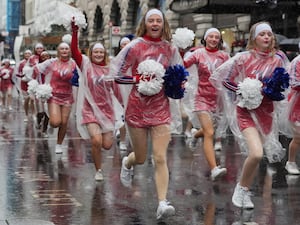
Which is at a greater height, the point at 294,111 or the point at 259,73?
Answer: the point at 259,73

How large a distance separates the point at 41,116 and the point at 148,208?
31.1ft

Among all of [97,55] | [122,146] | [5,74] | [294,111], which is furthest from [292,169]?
[5,74]

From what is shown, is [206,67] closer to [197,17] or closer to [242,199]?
[242,199]

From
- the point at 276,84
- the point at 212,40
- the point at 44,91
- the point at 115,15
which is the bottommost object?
the point at 44,91

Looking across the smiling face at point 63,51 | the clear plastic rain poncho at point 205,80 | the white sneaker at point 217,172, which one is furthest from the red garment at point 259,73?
the smiling face at point 63,51

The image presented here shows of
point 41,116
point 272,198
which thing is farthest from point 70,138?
point 272,198

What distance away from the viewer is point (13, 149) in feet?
42.6

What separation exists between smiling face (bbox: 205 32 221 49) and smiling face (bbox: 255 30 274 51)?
2467 mm

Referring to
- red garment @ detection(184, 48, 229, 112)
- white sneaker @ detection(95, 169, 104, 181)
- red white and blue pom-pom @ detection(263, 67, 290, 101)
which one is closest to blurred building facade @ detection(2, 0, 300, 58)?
red garment @ detection(184, 48, 229, 112)

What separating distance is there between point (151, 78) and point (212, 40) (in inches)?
127

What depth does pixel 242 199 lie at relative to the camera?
7.60 m

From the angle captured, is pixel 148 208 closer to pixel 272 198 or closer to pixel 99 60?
pixel 272 198

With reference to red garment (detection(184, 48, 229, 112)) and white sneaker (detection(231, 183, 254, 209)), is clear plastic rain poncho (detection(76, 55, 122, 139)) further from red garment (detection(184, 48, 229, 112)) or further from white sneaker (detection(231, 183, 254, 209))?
white sneaker (detection(231, 183, 254, 209))

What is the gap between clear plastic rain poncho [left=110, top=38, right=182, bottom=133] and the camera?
24.3ft
